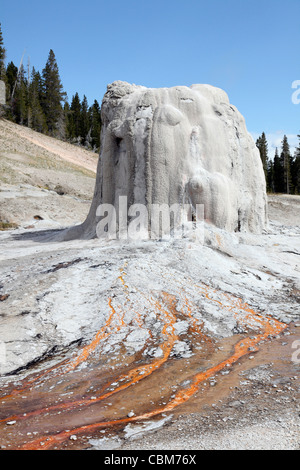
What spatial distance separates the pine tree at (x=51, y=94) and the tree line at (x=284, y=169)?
848 inches

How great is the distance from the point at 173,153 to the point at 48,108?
38.2 metres

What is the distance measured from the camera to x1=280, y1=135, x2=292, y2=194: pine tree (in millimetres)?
40438

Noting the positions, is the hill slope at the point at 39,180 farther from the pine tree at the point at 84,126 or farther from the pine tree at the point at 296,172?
the pine tree at the point at 296,172

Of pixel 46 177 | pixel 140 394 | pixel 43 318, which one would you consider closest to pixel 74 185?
pixel 46 177

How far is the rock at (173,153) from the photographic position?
8.20 m

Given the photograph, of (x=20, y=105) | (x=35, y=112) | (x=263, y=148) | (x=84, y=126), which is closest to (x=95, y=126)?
(x=84, y=126)

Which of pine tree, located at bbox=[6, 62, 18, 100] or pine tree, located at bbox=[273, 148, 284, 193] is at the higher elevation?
pine tree, located at bbox=[6, 62, 18, 100]

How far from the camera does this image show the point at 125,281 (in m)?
6.02

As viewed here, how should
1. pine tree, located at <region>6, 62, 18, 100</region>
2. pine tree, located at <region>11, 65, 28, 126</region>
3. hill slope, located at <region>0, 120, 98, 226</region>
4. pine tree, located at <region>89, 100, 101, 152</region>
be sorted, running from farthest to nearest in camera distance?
1. pine tree, located at <region>89, 100, 101, 152</region>
2. pine tree, located at <region>6, 62, 18, 100</region>
3. pine tree, located at <region>11, 65, 28, 126</region>
4. hill slope, located at <region>0, 120, 98, 226</region>

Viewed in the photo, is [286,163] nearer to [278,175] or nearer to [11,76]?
[278,175]

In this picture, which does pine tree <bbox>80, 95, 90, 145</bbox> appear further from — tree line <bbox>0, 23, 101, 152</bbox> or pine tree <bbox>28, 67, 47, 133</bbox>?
pine tree <bbox>28, 67, 47, 133</bbox>

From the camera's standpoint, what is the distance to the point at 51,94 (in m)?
42.4

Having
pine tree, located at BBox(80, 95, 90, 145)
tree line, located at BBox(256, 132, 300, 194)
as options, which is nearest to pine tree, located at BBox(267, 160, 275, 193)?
tree line, located at BBox(256, 132, 300, 194)
